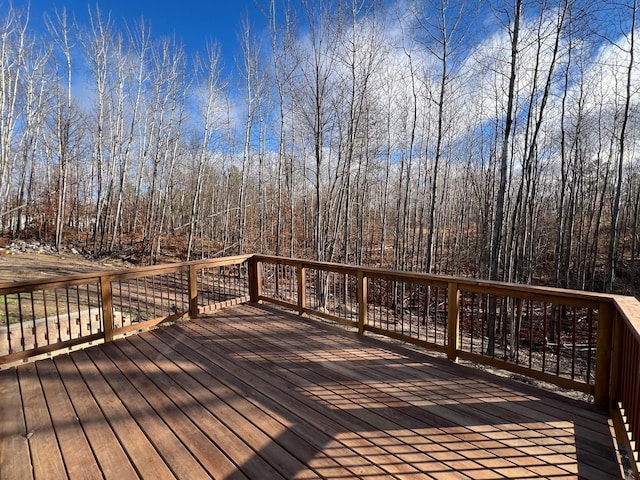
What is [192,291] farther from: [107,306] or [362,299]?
[362,299]

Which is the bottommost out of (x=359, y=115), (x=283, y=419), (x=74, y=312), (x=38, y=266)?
(x=74, y=312)

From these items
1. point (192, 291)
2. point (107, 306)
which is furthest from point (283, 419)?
point (192, 291)

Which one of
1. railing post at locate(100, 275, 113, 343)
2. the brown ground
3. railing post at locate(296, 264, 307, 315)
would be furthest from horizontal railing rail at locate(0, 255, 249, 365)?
the brown ground

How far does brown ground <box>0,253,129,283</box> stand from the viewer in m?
7.86

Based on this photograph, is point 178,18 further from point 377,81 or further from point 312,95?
point 377,81

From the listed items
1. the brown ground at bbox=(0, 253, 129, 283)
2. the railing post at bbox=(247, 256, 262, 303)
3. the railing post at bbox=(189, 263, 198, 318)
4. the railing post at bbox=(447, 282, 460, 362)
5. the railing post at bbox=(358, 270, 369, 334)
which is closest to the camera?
the railing post at bbox=(447, 282, 460, 362)

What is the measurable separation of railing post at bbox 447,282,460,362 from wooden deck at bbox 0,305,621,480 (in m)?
0.14

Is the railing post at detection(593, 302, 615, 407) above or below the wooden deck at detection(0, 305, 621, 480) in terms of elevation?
above

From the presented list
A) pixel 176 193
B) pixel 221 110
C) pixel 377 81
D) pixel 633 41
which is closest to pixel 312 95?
pixel 377 81

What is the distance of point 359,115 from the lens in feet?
28.2

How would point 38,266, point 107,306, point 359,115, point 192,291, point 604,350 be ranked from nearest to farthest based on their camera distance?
point 604,350 → point 107,306 → point 192,291 → point 359,115 → point 38,266

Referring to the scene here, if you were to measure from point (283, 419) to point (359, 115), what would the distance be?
8.21m

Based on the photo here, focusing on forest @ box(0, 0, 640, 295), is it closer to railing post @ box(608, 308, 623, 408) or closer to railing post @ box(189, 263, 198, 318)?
railing post @ box(608, 308, 623, 408)

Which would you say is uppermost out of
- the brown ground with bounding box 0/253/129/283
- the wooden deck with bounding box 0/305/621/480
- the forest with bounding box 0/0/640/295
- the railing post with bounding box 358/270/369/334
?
the forest with bounding box 0/0/640/295
